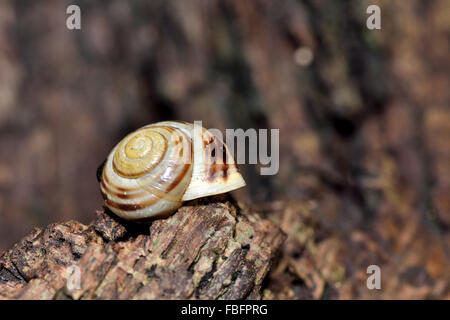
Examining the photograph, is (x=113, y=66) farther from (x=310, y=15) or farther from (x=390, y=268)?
(x=390, y=268)

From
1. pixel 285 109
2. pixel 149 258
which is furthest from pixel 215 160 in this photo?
pixel 285 109

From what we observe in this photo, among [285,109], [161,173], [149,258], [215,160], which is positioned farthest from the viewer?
[285,109]

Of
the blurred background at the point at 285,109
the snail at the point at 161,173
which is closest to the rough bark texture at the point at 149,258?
the snail at the point at 161,173

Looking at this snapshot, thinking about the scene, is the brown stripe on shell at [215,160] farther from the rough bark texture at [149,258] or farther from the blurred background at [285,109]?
the blurred background at [285,109]

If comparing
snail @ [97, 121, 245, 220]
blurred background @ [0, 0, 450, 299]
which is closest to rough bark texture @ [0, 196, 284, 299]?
snail @ [97, 121, 245, 220]

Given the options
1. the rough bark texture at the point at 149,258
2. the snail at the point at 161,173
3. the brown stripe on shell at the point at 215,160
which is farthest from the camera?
the brown stripe on shell at the point at 215,160

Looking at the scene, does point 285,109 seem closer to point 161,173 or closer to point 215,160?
point 215,160
